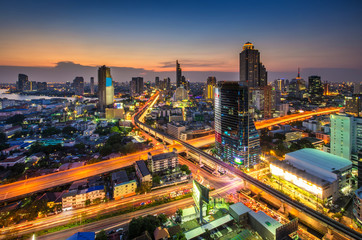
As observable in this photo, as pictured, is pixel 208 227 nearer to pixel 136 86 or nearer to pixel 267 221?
pixel 267 221

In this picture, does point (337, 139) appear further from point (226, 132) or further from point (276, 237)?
point (276, 237)

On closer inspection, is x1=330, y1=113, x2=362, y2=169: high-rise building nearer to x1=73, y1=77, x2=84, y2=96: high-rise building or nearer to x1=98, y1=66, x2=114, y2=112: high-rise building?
x1=98, y1=66, x2=114, y2=112: high-rise building

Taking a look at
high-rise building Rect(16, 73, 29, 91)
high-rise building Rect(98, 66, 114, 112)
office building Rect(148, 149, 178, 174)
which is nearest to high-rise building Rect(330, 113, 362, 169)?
office building Rect(148, 149, 178, 174)

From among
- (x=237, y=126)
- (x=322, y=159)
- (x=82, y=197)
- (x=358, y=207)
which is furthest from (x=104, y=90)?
(x=358, y=207)

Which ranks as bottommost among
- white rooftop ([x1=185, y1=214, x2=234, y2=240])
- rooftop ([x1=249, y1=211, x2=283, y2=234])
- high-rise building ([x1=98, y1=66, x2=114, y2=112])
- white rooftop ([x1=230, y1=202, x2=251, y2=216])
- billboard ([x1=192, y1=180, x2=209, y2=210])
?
white rooftop ([x1=185, y1=214, x2=234, y2=240])

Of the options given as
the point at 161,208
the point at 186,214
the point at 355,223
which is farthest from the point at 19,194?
the point at 355,223
